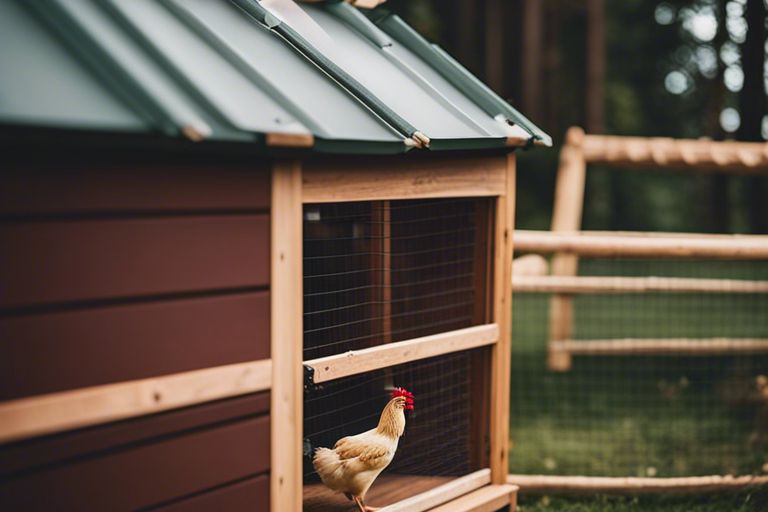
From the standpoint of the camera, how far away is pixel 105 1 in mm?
2590

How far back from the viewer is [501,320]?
4.00 metres

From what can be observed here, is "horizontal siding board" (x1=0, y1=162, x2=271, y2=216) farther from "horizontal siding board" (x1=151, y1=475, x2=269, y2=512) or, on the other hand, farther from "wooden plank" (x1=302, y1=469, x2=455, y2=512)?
→ "wooden plank" (x1=302, y1=469, x2=455, y2=512)

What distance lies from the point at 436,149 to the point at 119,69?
130 cm

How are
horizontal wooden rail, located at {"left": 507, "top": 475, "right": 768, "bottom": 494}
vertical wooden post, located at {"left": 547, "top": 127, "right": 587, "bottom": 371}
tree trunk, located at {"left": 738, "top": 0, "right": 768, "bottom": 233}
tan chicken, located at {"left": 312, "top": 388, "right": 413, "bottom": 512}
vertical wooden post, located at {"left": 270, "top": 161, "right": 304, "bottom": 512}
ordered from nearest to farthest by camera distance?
vertical wooden post, located at {"left": 270, "top": 161, "right": 304, "bottom": 512} < tan chicken, located at {"left": 312, "top": 388, "right": 413, "bottom": 512} < horizontal wooden rail, located at {"left": 507, "top": 475, "right": 768, "bottom": 494} < vertical wooden post, located at {"left": 547, "top": 127, "right": 587, "bottom": 371} < tree trunk, located at {"left": 738, "top": 0, "right": 768, "bottom": 233}

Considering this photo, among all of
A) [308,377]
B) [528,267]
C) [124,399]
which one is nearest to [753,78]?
[528,267]

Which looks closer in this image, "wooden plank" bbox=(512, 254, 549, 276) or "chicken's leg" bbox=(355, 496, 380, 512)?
"chicken's leg" bbox=(355, 496, 380, 512)

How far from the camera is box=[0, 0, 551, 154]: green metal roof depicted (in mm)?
2213

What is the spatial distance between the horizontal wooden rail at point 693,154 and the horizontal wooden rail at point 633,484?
303 cm

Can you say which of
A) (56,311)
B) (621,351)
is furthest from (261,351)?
(621,351)

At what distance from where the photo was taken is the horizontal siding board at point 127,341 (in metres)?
2.15

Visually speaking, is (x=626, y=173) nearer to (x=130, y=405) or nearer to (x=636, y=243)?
(x=636, y=243)

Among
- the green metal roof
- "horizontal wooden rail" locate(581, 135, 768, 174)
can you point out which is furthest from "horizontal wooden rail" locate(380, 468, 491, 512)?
"horizontal wooden rail" locate(581, 135, 768, 174)

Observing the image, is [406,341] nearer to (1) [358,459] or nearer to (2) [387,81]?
(1) [358,459]

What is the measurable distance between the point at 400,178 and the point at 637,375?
5254mm
